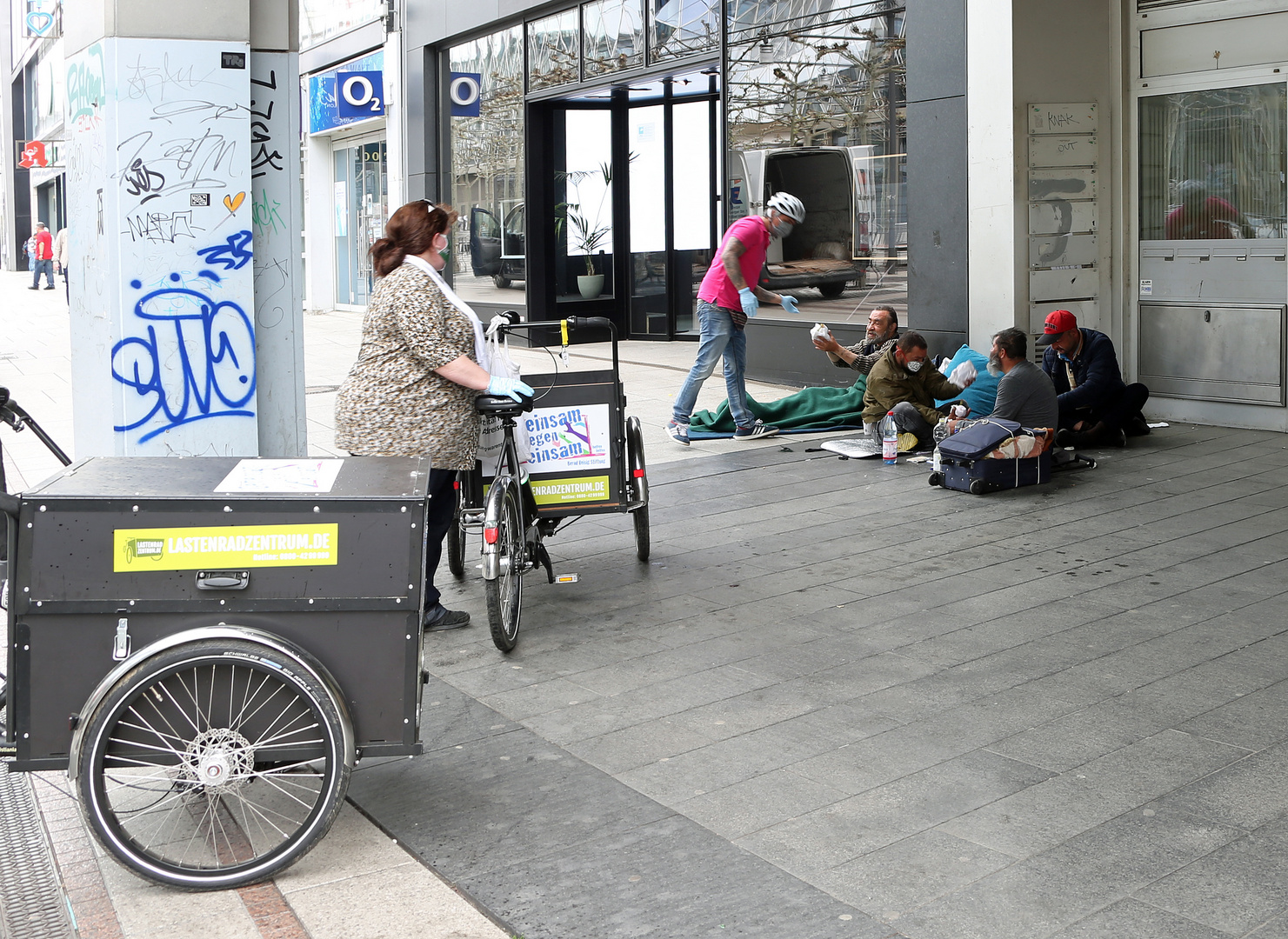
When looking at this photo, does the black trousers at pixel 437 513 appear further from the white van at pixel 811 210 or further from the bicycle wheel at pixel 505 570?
the white van at pixel 811 210

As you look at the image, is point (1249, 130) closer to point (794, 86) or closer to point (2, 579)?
point (794, 86)

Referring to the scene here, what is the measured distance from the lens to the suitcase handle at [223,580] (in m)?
3.29

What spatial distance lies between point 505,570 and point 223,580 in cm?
194

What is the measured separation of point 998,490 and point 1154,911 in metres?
5.21

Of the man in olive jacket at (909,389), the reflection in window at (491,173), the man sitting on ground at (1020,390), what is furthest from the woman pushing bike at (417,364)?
the reflection in window at (491,173)

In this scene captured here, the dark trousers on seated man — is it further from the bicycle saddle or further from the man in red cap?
the bicycle saddle

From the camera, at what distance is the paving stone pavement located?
3.22 meters

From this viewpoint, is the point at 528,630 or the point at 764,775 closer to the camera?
the point at 764,775

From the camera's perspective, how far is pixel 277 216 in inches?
259

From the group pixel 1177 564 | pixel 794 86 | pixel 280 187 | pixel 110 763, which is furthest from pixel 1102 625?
pixel 794 86

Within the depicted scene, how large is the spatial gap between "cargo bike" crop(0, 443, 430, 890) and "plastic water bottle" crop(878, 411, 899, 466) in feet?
20.3

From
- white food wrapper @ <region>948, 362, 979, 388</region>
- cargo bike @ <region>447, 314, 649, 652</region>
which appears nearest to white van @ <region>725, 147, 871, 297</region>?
white food wrapper @ <region>948, 362, 979, 388</region>

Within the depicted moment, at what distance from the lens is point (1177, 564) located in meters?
6.30

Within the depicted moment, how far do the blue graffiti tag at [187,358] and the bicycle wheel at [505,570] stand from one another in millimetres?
1766
